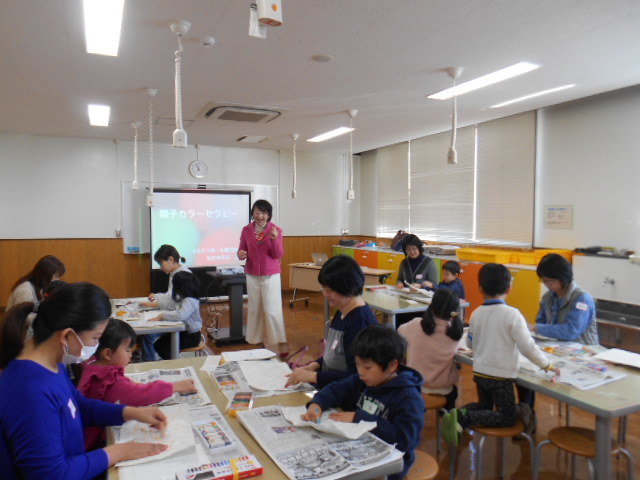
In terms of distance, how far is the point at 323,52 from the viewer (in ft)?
10.6

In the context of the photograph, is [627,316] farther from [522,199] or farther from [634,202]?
[522,199]

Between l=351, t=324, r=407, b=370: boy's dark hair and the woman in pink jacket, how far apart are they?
264cm

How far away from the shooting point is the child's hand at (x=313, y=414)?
4.79 ft

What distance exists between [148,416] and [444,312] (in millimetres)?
1736

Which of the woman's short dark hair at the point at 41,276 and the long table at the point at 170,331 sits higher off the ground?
the woman's short dark hair at the point at 41,276

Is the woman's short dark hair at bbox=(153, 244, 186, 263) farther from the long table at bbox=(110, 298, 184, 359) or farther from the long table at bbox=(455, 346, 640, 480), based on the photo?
the long table at bbox=(455, 346, 640, 480)

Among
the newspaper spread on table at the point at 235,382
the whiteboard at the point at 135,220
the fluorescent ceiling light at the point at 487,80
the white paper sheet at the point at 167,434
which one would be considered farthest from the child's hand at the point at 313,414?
the whiteboard at the point at 135,220

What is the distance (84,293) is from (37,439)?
1.27 feet

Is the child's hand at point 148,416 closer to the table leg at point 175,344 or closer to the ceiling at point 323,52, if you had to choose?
the table leg at point 175,344

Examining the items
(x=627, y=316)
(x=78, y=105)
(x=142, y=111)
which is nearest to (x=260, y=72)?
(x=142, y=111)

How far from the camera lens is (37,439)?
1.10m

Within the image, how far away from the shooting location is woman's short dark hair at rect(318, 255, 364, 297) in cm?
184

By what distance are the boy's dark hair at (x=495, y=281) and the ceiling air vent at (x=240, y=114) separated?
341 cm

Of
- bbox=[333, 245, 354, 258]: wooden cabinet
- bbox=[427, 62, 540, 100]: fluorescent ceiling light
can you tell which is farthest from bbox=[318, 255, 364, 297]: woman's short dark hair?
bbox=[333, 245, 354, 258]: wooden cabinet
